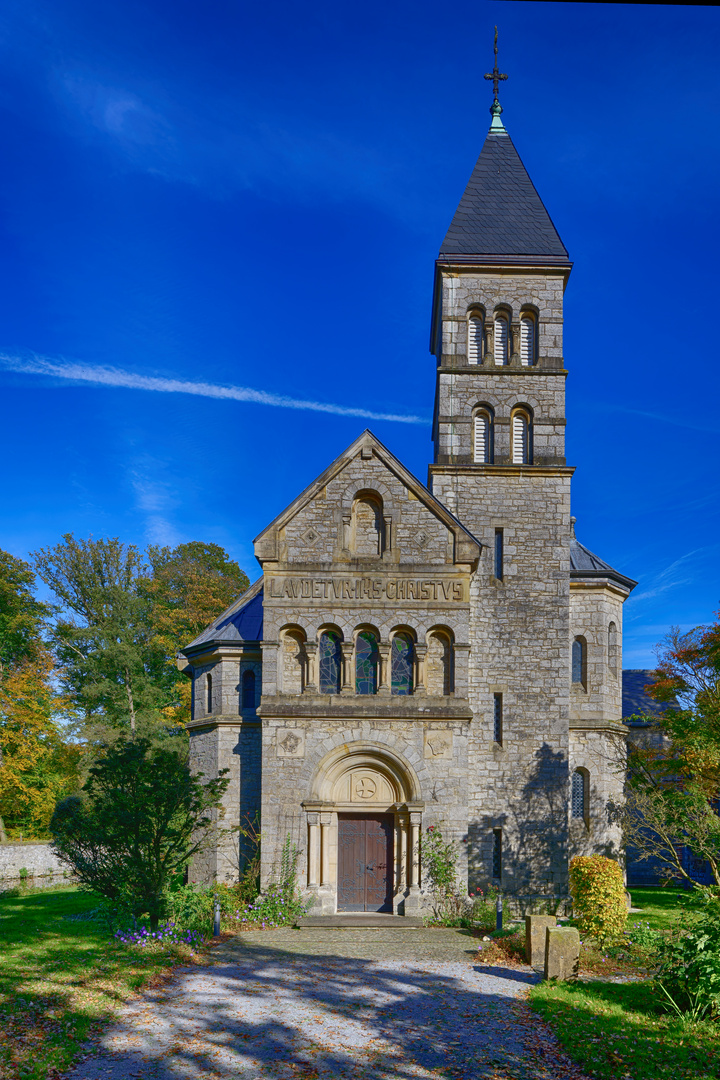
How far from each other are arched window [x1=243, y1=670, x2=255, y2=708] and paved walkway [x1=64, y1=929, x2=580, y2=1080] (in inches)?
304

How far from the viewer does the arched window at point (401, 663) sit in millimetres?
20172

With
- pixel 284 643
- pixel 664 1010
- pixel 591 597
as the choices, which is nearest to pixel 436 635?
pixel 284 643

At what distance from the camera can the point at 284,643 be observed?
66.5 ft

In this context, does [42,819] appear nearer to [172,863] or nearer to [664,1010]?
[172,863]

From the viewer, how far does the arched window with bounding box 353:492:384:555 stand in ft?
68.1

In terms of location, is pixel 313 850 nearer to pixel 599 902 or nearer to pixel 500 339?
pixel 599 902

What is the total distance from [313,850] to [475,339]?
13.9 m

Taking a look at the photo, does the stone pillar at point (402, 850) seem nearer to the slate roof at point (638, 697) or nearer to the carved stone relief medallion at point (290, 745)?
the carved stone relief medallion at point (290, 745)

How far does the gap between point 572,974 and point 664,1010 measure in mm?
2283

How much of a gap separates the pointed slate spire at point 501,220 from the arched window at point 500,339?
1622mm

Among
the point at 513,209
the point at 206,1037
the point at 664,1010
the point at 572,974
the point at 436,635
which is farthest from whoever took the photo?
the point at 513,209

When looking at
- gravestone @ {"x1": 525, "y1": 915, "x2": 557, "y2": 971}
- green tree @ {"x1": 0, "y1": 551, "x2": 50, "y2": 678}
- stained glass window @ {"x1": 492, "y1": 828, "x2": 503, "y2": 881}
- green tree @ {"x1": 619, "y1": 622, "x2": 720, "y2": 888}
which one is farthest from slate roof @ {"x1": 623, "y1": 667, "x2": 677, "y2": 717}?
green tree @ {"x1": 0, "y1": 551, "x2": 50, "y2": 678}

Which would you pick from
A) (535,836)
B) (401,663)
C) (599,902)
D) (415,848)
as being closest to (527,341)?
(401,663)

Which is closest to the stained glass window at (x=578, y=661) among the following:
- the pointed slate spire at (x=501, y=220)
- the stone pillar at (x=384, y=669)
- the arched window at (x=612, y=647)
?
the arched window at (x=612, y=647)
